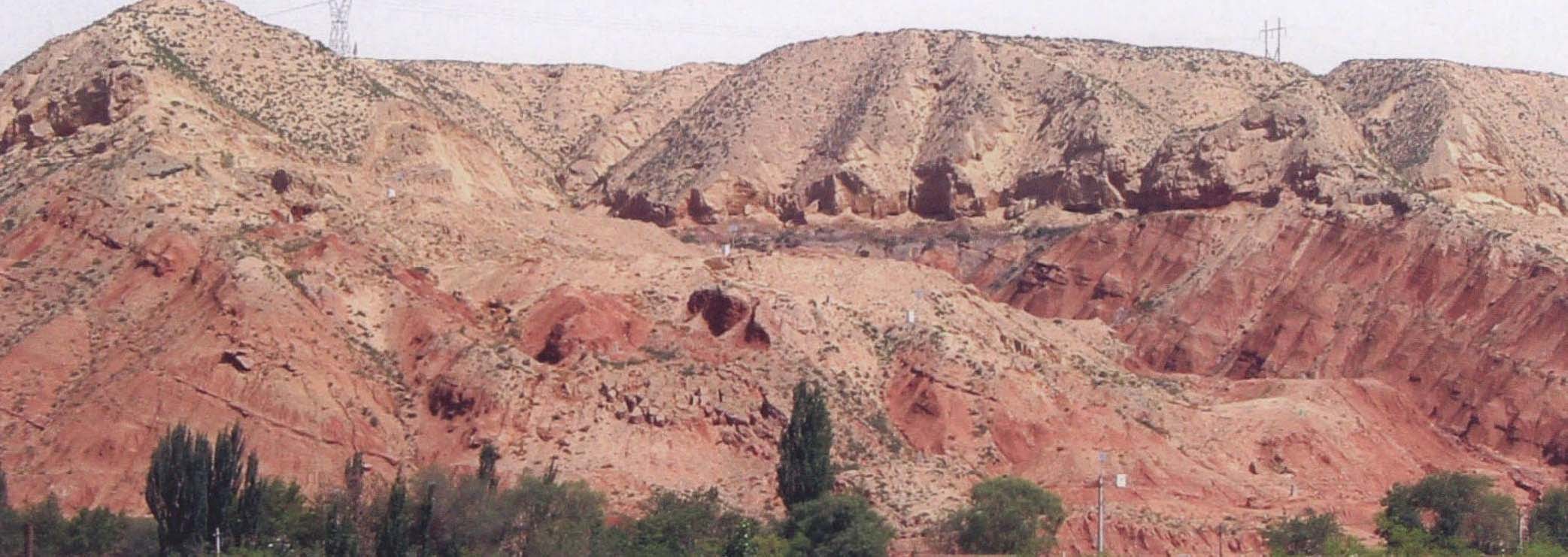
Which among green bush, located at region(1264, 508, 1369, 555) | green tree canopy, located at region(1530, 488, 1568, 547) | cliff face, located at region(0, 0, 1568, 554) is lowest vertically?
green tree canopy, located at region(1530, 488, 1568, 547)

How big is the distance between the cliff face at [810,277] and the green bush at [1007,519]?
5.07 ft

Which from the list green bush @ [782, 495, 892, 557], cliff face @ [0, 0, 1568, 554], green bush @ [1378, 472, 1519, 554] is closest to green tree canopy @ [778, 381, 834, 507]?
green bush @ [782, 495, 892, 557]

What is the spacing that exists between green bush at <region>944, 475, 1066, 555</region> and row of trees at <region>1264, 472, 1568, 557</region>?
19.7ft

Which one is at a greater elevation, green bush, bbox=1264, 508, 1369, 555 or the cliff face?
the cliff face

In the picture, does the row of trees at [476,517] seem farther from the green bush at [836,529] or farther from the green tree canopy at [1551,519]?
the green tree canopy at [1551,519]

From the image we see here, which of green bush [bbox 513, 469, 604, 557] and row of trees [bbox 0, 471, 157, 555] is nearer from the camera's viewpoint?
row of trees [bbox 0, 471, 157, 555]

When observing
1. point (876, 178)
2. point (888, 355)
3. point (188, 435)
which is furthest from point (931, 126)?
point (188, 435)

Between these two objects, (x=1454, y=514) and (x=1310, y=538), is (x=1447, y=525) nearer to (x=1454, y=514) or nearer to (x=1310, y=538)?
(x=1454, y=514)

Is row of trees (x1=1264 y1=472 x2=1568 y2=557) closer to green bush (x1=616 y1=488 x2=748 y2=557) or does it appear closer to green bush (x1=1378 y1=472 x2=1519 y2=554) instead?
green bush (x1=1378 y1=472 x2=1519 y2=554)

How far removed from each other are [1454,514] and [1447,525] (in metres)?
0.44

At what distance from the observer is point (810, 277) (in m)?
107

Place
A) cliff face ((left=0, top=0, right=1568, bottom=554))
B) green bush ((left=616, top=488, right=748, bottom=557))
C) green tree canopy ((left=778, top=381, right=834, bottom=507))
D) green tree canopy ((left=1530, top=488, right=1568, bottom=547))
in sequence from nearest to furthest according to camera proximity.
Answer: green bush ((left=616, top=488, right=748, bottom=557))
green tree canopy ((left=778, top=381, right=834, bottom=507))
cliff face ((left=0, top=0, right=1568, bottom=554))
green tree canopy ((left=1530, top=488, right=1568, bottom=547))

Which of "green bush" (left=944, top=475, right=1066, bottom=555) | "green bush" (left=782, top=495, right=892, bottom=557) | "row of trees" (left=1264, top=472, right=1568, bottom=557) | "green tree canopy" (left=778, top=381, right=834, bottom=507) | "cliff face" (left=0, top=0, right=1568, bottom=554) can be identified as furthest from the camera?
"cliff face" (left=0, top=0, right=1568, bottom=554)

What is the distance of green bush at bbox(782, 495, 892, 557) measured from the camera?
89.6m
